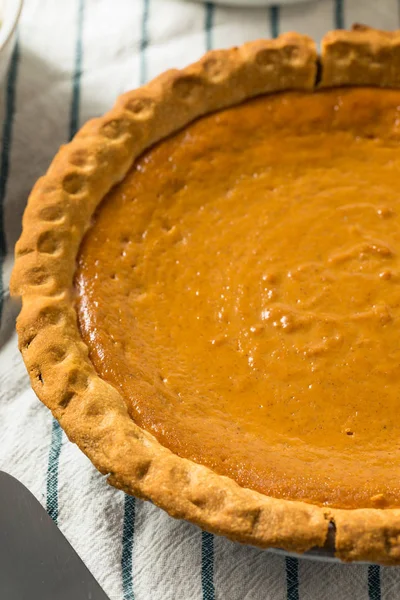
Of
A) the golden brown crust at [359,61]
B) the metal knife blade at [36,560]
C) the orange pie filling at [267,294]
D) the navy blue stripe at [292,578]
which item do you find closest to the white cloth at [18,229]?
the navy blue stripe at [292,578]

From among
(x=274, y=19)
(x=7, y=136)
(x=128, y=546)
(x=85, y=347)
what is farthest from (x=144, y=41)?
A: (x=128, y=546)

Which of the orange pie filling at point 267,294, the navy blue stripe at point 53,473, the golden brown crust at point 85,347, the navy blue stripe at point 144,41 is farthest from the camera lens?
the navy blue stripe at point 144,41

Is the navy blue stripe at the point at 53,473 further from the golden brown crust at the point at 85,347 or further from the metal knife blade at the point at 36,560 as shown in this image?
the golden brown crust at the point at 85,347

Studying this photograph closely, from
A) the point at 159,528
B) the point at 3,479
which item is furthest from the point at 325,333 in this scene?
the point at 3,479

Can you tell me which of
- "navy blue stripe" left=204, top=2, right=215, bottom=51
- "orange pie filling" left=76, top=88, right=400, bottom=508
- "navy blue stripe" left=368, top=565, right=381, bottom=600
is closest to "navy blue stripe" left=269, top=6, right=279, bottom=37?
"navy blue stripe" left=204, top=2, right=215, bottom=51

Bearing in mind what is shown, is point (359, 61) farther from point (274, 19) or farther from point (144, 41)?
point (144, 41)

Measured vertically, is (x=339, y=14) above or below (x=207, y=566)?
above

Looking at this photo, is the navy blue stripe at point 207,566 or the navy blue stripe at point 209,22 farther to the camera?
the navy blue stripe at point 209,22

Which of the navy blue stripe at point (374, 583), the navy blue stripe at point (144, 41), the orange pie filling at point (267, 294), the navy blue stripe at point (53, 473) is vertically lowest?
→ the navy blue stripe at point (374, 583)
